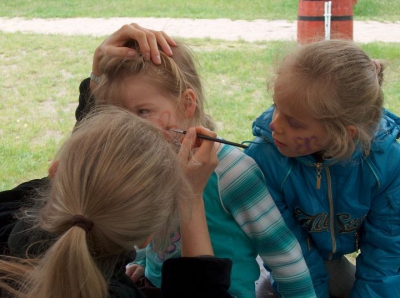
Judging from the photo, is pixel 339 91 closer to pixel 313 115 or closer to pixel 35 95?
pixel 313 115

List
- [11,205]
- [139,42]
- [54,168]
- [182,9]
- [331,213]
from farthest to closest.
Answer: [182,9] < [331,213] < [139,42] < [11,205] < [54,168]

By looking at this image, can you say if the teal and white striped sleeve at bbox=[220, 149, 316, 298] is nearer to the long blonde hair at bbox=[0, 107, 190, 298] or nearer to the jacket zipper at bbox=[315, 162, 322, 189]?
the jacket zipper at bbox=[315, 162, 322, 189]

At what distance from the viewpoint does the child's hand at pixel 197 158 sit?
1211 mm

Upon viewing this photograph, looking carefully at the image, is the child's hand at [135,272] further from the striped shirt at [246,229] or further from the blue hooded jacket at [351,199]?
the blue hooded jacket at [351,199]

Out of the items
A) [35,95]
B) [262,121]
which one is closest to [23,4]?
[35,95]

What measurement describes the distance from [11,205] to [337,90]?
85 cm

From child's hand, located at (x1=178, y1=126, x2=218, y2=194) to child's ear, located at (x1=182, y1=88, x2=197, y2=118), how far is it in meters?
0.24

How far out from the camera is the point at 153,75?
1.43 metres

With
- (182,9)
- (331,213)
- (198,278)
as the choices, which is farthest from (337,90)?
(182,9)

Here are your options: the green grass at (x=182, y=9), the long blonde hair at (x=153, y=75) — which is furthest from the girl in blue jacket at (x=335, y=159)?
the green grass at (x=182, y=9)

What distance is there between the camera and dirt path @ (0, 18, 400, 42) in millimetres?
6688

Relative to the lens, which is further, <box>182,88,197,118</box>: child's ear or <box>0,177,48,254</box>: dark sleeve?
<box>182,88,197,118</box>: child's ear

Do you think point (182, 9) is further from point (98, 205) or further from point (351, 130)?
point (98, 205)

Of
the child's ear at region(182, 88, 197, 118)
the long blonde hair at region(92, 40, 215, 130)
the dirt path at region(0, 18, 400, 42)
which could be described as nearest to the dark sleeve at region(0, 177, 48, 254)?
the long blonde hair at region(92, 40, 215, 130)
